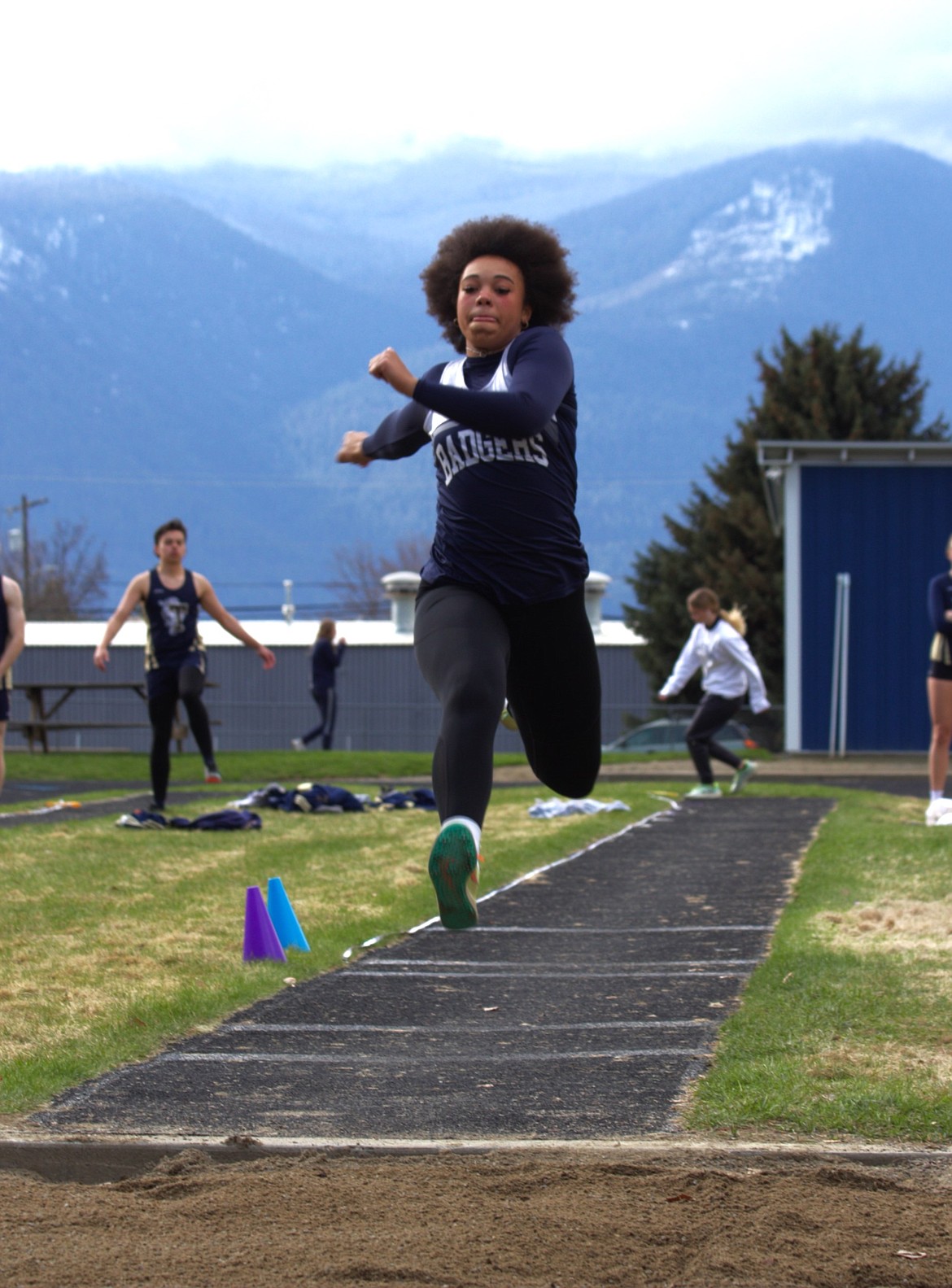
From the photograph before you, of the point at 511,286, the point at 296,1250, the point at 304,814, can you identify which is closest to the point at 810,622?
the point at 304,814

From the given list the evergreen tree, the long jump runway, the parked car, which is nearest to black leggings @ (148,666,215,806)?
the long jump runway

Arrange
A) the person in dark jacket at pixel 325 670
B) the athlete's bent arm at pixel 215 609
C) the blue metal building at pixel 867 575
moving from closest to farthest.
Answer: the athlete's bent arm at pixel 215 609, the blue metal building at pixel 867 575, the person in dark jacket at pixel 325 670

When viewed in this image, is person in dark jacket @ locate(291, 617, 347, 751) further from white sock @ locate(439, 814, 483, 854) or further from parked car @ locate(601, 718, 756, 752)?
white sock @ locate(439, 814, 483, 854)

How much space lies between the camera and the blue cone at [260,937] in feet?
19.2

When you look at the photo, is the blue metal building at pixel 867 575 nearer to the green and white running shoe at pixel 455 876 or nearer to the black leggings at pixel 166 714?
the black leggings at pixel 166 714

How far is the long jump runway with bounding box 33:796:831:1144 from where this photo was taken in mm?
3861

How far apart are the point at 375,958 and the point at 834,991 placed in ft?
6.35

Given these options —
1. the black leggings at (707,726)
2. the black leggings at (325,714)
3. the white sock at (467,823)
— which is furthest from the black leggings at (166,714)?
the black leggings at (325,714)

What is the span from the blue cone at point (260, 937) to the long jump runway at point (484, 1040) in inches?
10.5

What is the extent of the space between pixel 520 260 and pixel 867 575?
19.5 m

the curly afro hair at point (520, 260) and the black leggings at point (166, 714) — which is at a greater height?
the curly afro hair at point (520, 260)

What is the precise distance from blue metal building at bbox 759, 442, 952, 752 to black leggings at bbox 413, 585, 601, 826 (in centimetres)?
1908

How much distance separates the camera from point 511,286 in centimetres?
459

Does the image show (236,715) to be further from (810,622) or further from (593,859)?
(593,859)
